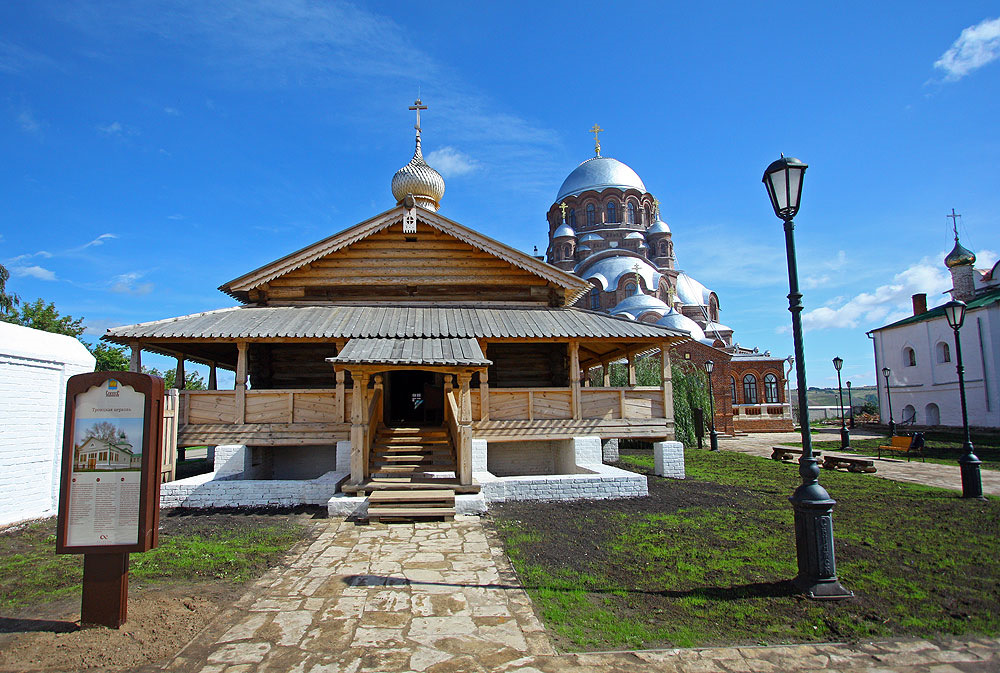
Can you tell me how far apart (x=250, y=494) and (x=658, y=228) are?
41016 mm

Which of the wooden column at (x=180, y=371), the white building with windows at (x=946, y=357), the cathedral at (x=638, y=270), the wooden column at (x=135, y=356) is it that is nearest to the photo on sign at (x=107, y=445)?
the wooden column at (x=135, y=356)

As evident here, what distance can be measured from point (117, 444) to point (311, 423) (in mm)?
7031

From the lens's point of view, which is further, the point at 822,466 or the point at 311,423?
the point at 822,466

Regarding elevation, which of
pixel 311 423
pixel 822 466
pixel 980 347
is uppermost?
pixel 980 347

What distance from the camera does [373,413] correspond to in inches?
442

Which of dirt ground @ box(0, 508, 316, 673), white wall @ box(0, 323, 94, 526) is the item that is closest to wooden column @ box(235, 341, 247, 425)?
white wall @ box(0, 323, 94, 526)

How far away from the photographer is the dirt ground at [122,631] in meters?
4.06

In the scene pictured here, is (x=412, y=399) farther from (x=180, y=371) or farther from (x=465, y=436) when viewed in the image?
(x=465, y=436)

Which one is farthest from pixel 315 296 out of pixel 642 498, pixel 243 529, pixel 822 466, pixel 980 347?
pixel 980 347

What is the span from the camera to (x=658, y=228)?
4525 cm

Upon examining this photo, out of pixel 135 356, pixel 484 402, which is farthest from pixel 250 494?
pixel 484 402

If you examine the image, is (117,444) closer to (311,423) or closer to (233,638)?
(233,638)

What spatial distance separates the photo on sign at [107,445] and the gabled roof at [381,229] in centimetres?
890

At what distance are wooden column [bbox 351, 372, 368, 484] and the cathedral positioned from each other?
85.6ft
